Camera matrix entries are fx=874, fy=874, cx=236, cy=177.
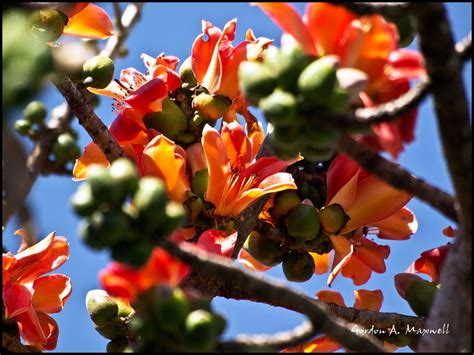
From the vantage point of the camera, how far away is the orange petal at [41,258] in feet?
6.24

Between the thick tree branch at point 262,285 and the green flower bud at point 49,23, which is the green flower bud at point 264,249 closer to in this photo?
the green flower bud at point 49,23

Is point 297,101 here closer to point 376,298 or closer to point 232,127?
point 232,127

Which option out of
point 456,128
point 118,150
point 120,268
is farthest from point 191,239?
point 456,128

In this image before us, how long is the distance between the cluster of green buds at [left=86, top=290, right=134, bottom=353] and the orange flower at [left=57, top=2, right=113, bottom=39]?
24.4 inches

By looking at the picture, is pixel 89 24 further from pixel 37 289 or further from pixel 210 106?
pixel 37 289

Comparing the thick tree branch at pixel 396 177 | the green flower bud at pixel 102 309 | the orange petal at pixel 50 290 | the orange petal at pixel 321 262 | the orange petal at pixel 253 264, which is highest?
the thick tree branch at pixel 396 177

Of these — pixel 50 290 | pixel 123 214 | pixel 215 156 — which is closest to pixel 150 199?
pixel 123 214

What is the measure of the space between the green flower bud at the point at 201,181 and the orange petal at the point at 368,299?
22.5 inches

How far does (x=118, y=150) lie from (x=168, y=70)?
304 mm

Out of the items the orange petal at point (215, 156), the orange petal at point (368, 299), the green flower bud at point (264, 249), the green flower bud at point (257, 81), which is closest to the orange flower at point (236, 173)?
the orange petal at point (215, 156)

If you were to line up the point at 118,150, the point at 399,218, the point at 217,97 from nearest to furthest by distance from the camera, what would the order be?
the point at 118,150 → the point at 217,97 → the point at 399,218

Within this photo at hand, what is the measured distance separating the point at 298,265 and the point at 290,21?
99 cm

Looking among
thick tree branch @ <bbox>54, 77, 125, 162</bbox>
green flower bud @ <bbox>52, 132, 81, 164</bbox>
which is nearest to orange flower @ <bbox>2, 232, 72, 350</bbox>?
thick tree branch @ <bbox>54, 77, 125, 162</bbox>

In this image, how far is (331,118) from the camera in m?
1.16
